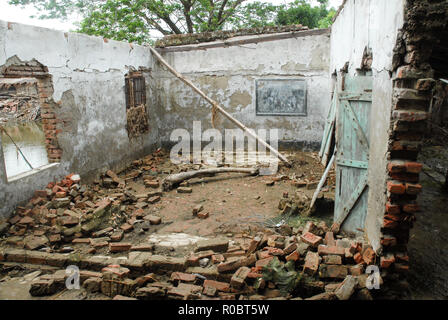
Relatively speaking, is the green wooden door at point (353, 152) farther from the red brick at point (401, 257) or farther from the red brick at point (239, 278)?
the red brick at point (239, 278)

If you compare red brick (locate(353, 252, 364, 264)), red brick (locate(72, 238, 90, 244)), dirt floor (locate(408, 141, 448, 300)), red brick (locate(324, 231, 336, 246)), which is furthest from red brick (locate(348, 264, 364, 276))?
red brick (locate(72, 238, 90, 244))

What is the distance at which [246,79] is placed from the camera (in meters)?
10.5

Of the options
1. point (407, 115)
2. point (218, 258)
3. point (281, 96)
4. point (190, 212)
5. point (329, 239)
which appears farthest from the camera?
point (281, 96)

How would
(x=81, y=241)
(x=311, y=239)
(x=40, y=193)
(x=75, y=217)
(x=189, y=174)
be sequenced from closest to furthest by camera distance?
(x=311, y=239) < (x=81, y=241) < (x=75, y=217) < (x=40, y=193) < (x=189, y=174)

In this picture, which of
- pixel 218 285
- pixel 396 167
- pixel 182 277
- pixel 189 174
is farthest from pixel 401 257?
pixel 189 174

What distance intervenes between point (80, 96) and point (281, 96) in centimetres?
Answer: 592

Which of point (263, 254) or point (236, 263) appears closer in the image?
point (236, 263)

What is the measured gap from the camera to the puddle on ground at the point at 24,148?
7870 millimetres

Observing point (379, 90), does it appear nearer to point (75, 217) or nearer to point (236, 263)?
point (236, 263)
